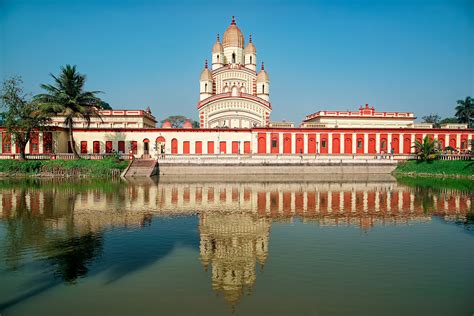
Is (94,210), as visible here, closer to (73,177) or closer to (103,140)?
(73,177)

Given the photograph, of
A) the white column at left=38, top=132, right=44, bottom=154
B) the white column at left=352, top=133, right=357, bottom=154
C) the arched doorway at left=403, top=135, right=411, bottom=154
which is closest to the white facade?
the white column at left=352, top=133, right=357, bottom=154

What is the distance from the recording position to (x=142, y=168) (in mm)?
→ 38656

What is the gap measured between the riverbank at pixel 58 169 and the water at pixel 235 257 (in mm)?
15265

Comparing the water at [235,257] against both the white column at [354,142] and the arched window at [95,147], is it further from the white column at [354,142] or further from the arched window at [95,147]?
the white column at [354,142]

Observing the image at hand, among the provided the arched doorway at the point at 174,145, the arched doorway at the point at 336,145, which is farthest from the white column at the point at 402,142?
the arched doorway at the point at 174,145

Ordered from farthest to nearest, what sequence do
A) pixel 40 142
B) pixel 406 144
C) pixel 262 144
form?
pixel 406 144
pixel 262 144
pixel 40 142

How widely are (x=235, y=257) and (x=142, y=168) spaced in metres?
28.4

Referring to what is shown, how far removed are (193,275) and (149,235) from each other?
4658 mm

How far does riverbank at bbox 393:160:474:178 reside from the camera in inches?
1515

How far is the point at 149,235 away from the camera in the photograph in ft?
47.5

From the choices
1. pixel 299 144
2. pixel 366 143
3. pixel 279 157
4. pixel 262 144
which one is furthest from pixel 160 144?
pixel 366 143

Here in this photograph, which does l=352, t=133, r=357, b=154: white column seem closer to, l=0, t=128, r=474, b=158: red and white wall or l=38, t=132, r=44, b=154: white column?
l=0, t=128, r=474, b=158: red and white wall

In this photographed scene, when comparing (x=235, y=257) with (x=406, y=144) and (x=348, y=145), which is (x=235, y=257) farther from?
(x=406, y=144)

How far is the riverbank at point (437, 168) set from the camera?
3847 cm
